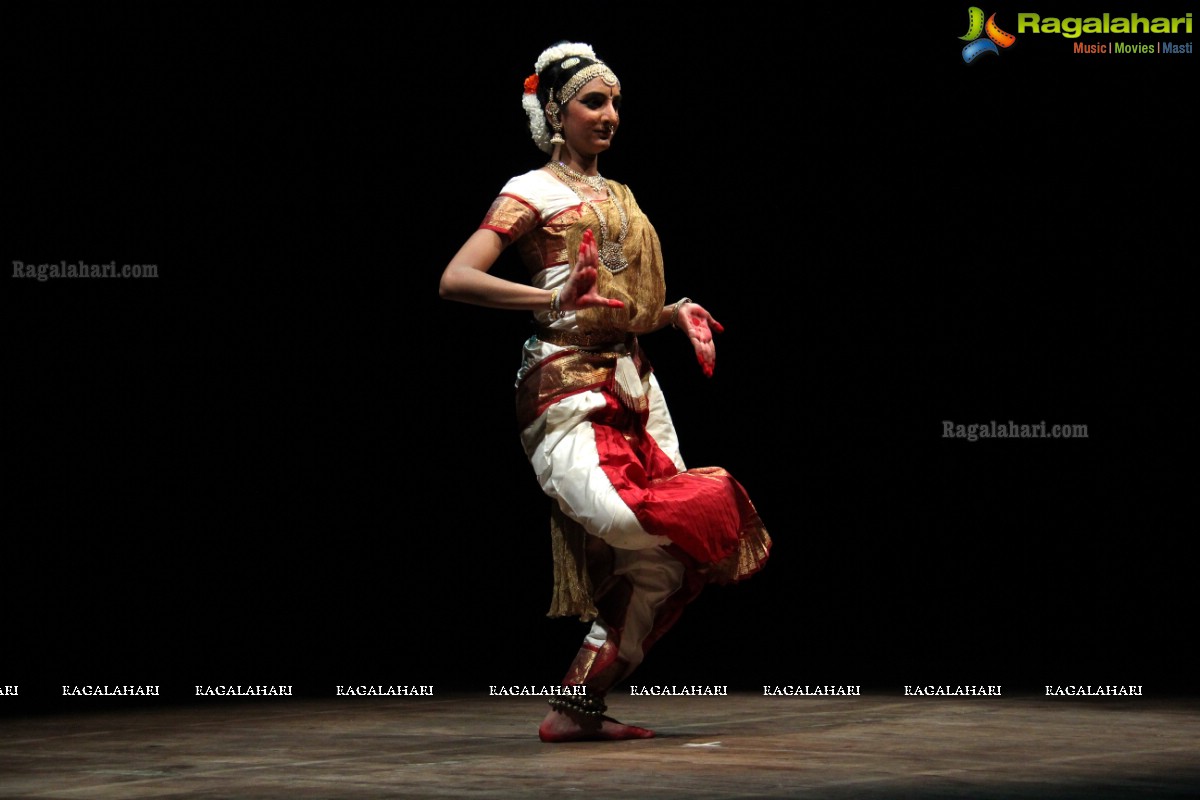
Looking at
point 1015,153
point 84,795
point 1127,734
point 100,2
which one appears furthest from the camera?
point 1015,153

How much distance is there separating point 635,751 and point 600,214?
42.3 inches

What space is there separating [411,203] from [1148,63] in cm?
227

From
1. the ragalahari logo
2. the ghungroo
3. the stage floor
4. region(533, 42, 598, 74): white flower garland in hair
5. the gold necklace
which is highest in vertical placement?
the ragalahari logo

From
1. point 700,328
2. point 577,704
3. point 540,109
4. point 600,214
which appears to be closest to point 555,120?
point 540,109

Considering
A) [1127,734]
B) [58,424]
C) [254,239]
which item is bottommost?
[1127,734]

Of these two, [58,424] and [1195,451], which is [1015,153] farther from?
[58,424]

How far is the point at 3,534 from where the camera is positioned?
17.6 feet

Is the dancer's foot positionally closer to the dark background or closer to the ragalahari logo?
the dark background

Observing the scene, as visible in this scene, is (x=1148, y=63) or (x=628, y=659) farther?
(x=1148, y=63)

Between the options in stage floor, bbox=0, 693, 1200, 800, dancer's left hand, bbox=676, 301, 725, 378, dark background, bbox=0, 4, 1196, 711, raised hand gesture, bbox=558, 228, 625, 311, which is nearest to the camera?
stage floor, bbox=0, 693, 1200, 800

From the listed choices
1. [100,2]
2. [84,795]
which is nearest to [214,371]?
[100,2]

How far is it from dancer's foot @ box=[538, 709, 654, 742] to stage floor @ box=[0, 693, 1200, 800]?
4 cm

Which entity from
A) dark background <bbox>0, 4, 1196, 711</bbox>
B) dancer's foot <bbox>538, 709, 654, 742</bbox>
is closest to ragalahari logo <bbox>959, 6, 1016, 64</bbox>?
dark background <bbox>0, 4, 1196, 711</bbox>

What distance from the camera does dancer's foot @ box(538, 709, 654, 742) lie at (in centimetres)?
357
